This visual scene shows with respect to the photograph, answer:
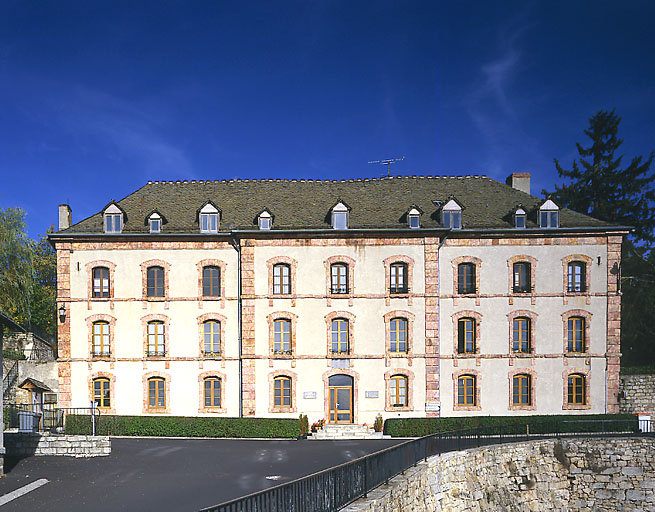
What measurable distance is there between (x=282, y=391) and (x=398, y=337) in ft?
22.5

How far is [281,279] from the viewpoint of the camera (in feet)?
86.1

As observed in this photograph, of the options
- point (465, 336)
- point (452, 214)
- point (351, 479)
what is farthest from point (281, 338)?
point (351, 479)

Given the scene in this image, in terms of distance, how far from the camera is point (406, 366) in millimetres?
25672

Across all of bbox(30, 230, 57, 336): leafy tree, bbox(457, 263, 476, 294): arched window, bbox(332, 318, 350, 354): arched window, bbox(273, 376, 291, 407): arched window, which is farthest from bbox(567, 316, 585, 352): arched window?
bbox(30, 230, 57, 336): leafy tree

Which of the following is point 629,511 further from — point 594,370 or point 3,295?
point 3,295

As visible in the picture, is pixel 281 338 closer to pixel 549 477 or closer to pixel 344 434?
pixel 344 434

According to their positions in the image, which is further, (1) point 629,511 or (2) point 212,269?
(2) point 212,269

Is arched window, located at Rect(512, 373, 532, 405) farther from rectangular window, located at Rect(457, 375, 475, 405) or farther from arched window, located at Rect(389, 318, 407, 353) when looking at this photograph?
arched window, located at Rect(389, 318, 407, 353)

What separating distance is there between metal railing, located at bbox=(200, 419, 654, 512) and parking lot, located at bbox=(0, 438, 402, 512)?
3149 mm

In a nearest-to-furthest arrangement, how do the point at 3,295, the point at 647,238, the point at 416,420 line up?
the point at 416,420 → the point at 3,295 → the point at 647,238

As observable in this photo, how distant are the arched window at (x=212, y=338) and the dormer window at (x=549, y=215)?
1861 centimetres

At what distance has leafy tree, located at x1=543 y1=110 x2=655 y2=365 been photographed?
34531 mm

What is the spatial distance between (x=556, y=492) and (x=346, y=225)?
15.8 metres

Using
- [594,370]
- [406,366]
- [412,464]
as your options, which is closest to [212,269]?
[406,366]
